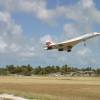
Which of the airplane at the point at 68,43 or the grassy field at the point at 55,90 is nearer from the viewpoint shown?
the grassy field at the point at 55,90

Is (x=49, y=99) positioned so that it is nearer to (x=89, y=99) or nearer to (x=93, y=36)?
(x=89, y=99)

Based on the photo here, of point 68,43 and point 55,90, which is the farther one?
point 68,43

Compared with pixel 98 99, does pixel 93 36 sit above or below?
above

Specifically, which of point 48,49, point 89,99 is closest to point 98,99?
point 89,99

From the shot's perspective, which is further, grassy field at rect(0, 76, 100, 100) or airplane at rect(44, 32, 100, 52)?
airplane at rect(44, 32, 100, 52)

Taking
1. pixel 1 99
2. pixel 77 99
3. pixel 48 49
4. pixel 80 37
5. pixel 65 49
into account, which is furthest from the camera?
pixel 80 37

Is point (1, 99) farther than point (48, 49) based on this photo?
No

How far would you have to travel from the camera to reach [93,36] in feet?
353

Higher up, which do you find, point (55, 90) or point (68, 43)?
point (68, 43)

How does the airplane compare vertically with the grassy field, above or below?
above

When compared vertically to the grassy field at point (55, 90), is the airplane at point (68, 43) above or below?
above

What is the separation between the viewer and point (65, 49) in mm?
98750

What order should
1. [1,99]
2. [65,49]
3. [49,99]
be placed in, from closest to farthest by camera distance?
[1,99], [49,99], [65,49]

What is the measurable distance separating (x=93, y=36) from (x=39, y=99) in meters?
66.7
